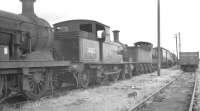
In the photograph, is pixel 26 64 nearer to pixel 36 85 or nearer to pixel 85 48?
pixel 36 85

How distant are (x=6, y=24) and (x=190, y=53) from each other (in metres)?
28.6

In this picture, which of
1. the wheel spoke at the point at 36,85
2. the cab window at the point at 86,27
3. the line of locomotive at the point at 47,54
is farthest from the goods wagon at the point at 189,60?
the wheel spoke at the point at 36,85

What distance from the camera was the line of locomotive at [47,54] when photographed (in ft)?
26.5

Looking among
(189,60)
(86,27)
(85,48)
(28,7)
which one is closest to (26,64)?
(28,7)

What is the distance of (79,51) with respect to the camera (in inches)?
461

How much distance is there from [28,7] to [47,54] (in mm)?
1841

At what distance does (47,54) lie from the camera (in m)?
9.86

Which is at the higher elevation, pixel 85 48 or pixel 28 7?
pixel 28 7

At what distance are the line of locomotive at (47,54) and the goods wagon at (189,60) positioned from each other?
18345mm

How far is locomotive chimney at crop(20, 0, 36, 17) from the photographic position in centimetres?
930

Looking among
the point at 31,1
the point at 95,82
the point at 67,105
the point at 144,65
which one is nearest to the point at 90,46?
the point at 95,82

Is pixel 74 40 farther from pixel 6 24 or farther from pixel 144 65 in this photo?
pixel 144 65

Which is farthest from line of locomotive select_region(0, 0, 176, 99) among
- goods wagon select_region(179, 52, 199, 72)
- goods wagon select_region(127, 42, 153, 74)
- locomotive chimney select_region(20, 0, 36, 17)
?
goods wagon select_region(179, 52, 199, 72)

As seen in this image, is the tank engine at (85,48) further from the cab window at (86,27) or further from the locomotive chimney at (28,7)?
the locomotive chimney at (28,7)
